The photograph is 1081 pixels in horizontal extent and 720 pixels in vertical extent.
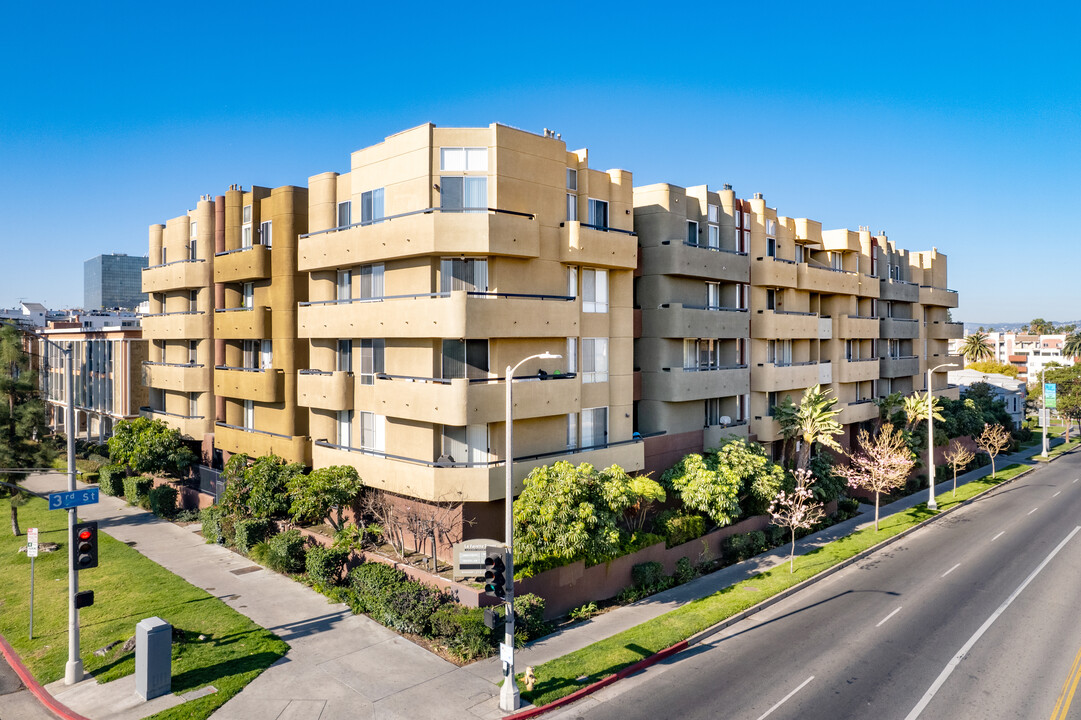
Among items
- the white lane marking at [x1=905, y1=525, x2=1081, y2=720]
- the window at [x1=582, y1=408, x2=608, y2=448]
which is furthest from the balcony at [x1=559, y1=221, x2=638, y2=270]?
the white lane marking at [x1=905, y1=525, x2=1081, y2=720]

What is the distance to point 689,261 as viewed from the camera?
33.4 meters

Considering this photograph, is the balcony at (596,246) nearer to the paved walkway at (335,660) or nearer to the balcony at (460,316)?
the balcony at (460,316)

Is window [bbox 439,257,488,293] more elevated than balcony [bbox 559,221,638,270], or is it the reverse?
balcony [bbox 559,221,638,270]

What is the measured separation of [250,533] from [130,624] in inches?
307

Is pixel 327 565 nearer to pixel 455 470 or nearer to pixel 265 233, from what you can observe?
pixel 455 470

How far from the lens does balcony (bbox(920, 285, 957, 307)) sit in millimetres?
59438

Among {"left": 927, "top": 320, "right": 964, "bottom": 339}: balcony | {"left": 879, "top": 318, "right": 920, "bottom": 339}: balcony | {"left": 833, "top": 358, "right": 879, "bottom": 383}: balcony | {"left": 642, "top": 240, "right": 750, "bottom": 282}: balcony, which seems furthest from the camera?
{"left": 927, "top": 320, "right": 964, "bottom": 339}: balcony

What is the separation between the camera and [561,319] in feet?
89.2

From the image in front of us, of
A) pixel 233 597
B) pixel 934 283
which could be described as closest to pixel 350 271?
pixel 233 597

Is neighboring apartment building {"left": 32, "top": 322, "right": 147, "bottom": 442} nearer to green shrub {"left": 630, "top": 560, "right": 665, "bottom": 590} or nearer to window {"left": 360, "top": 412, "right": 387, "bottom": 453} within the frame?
window {"left": 360, "top": 412, "right": 387, "bottom": 453}

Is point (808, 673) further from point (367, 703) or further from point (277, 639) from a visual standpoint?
point (277, 639)

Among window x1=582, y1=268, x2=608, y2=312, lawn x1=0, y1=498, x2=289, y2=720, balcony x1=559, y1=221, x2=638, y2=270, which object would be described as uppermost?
balcony x1=559, y1=221, x2=638, y2=270

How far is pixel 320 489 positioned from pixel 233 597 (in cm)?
483

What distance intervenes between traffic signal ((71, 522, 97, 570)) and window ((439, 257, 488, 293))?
14.0 meters
